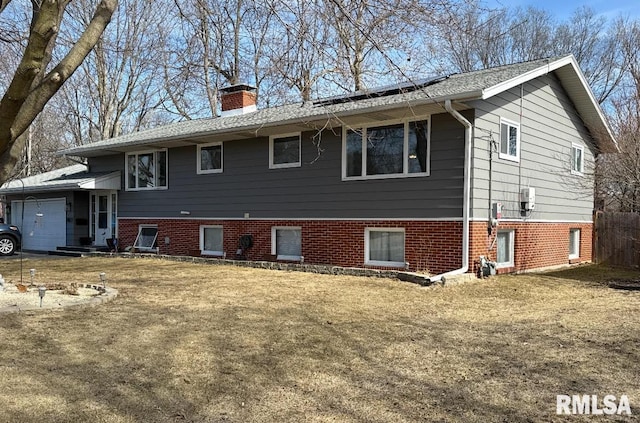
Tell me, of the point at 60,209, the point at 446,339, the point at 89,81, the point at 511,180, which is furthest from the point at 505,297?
the point at 89,81

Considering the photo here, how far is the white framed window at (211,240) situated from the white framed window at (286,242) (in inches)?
78.0

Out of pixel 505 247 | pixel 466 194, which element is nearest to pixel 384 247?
pixel 466 194

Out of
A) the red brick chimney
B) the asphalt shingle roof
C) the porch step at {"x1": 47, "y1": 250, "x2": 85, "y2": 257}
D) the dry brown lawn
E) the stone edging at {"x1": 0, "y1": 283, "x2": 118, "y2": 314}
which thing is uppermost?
the red brick chimney

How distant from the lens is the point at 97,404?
12.1 feet

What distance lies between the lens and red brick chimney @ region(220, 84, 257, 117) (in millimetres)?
16434

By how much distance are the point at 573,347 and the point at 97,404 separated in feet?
14.3

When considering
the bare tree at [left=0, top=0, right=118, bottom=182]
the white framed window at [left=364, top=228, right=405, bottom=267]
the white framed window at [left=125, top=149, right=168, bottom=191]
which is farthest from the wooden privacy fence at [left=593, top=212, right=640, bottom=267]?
the bare tree at [left=0, top=0, right=118, bottom=182]

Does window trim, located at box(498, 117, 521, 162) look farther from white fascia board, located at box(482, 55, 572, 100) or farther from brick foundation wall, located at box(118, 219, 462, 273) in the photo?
brick foundation wall, located at box(118, 219, 462, 273)

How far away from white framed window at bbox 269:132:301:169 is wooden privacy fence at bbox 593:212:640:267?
928 centimetres

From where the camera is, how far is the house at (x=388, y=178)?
10.7 m

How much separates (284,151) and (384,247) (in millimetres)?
3745

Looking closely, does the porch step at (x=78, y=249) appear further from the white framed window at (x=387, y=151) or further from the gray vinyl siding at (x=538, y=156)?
the gray vinyl siding at (x=538, y=156)

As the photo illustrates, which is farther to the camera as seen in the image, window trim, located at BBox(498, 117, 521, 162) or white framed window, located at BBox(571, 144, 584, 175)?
white framed window, located at BBox(571, 144, 584, 175)

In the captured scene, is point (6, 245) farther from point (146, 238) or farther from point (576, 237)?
point (576, 237)
